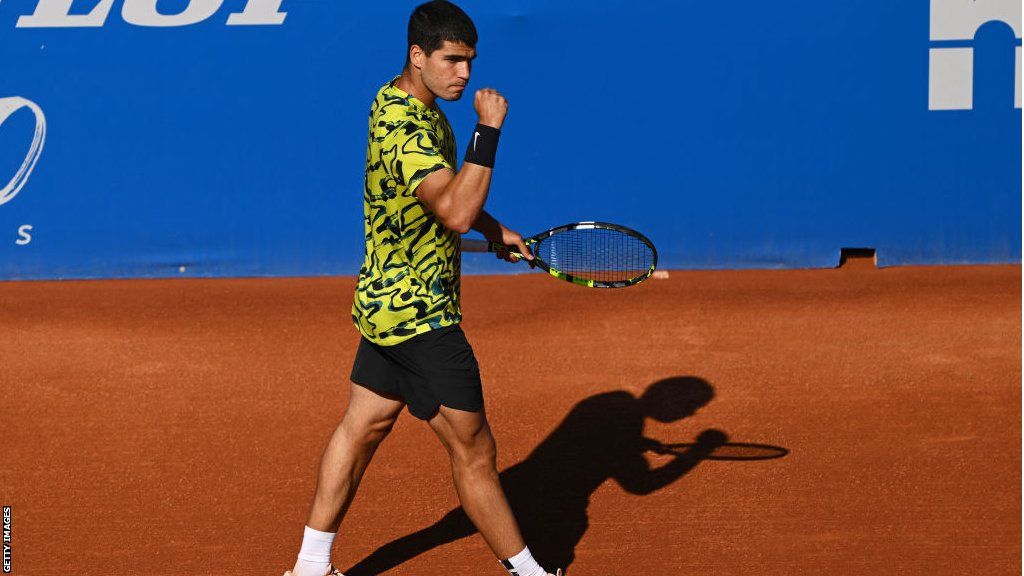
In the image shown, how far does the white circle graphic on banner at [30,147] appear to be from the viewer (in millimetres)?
9234

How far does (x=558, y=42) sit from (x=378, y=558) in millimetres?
5784

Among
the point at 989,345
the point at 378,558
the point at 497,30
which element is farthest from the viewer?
the point at 497,30

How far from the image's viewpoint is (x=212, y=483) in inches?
198

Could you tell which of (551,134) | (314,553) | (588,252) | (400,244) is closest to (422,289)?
(400,244)

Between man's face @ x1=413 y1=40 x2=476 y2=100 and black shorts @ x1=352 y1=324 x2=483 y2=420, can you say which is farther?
black shorts @ x1=352 y1=324 x2=483 y2=420

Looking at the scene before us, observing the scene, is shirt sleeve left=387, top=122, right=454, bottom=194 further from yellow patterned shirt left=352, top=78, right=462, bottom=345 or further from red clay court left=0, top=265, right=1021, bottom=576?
red clay court left=0, top=265, right=1021, bottom=576

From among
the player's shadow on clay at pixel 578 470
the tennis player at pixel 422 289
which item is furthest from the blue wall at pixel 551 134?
the tennis player at pixel 422 289

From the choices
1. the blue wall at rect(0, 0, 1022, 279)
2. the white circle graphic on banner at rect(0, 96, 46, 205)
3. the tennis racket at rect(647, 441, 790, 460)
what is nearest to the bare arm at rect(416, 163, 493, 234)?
the tennis racket at rect(647, 441, 790, 460)

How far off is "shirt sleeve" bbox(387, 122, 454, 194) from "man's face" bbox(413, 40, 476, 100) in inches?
5.7

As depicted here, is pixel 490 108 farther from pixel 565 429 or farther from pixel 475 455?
pixel 565 429

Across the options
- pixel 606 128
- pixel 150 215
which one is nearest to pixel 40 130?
pixel 150 215

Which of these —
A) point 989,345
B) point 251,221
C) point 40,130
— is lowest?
point 989,345

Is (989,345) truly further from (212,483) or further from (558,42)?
(212,483)

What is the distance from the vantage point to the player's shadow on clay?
443cm
